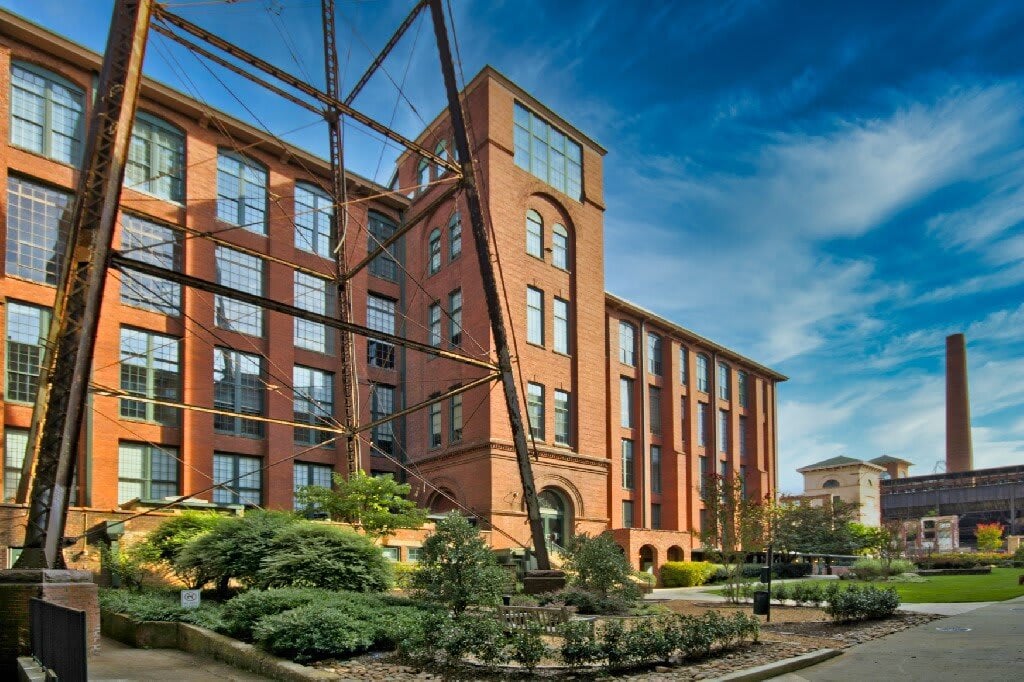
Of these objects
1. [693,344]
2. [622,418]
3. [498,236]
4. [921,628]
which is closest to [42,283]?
[498,236]

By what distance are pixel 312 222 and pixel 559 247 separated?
1188 cm

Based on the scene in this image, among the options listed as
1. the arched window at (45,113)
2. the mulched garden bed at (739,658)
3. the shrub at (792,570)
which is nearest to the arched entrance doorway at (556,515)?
the shrub at (792,570)

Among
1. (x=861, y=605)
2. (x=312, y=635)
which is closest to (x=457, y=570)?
(x=312, y=635)

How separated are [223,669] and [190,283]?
6.79 metres

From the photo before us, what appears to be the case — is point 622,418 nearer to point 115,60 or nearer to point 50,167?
point 50,167

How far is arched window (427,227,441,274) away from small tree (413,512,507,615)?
24.7 m

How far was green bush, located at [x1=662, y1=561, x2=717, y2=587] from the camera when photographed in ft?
130

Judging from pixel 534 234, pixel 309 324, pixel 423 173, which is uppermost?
pixel 423 173

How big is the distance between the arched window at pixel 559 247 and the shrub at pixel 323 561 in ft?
74.3

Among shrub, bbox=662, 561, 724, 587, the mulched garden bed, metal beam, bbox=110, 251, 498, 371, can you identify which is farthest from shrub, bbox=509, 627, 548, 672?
shrub, bbox=662, 561, 724, 587

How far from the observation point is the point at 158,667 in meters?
12.0

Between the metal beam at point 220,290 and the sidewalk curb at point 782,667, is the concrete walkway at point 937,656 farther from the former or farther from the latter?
the metal beam at point 220,290

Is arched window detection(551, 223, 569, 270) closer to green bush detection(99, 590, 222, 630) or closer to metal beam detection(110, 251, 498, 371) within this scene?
metal beam detection(110, 251, 498, 371)

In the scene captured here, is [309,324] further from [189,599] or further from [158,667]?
[158,667]
